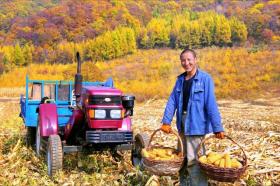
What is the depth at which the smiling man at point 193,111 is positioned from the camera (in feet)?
15.7

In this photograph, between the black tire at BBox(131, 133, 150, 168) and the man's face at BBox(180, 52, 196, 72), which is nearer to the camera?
the man's face at BBox(180, 52, 196, 72)

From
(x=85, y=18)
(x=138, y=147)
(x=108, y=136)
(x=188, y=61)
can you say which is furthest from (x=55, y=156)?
(x=85, y=18)

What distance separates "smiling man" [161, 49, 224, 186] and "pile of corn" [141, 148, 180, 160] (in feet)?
0.59

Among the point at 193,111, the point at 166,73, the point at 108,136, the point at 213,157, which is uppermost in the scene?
the point at 166,73

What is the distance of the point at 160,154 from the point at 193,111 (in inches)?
28.8

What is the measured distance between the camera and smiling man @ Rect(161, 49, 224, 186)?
4.79 m

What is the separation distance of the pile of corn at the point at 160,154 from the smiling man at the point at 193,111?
18cm

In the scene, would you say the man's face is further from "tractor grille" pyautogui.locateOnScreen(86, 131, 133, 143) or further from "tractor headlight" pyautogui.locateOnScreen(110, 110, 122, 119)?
"tractor grille" pyautogui.locateOnScreen(86, 131, 133, 143)

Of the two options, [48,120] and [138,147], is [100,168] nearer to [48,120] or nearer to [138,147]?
[138,147]

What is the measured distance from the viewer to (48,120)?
6.72 m

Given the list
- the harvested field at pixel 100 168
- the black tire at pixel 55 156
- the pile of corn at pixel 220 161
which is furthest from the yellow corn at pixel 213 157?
the black tire at pixel 55 156

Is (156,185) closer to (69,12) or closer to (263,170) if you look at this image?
(263,170)

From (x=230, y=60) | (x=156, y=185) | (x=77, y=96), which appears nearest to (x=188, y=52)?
(x=156, y=185)

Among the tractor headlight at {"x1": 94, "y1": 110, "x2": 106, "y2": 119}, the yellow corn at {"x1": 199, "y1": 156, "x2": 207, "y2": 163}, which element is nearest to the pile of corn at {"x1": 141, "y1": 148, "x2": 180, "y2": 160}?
the yellow corn at {"x1": 199, "y1": 156, "x2": 207, "y2": 163}
